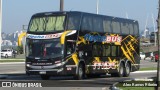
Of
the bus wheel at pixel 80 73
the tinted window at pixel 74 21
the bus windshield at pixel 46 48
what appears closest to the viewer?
the bus windshield at pixel 46 48

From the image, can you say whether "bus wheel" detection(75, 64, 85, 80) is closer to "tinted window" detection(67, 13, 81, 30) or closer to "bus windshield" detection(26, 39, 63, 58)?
"bus windshield" detection(26, 39, 63, 58)

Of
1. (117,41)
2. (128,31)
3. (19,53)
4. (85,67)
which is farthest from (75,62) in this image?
(19,53)

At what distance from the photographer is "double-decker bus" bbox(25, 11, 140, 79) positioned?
84.7 feet

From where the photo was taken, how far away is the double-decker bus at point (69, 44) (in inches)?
1017

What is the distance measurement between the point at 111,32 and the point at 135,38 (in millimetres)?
3773

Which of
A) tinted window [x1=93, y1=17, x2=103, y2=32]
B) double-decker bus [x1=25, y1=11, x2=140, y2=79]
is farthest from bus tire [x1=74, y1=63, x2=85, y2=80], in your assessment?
tinted window [x1=93, y1=17, x2=103, y2=32]

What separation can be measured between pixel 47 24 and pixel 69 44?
5.62 ft

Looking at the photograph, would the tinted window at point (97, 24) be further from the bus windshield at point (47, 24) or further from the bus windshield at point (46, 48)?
the bus windshield at point (46, 48)

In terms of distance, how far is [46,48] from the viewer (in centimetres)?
2594

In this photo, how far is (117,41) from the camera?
103ft

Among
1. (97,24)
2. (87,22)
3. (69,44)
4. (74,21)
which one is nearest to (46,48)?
(69,44)

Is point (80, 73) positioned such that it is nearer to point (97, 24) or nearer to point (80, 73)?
point (80, 73)

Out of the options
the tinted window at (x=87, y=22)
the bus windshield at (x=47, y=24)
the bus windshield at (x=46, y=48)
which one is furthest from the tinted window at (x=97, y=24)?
the bus windshield at (x=46, y=48)

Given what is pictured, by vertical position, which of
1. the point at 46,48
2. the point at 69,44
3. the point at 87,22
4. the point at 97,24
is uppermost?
the point at 87,22
